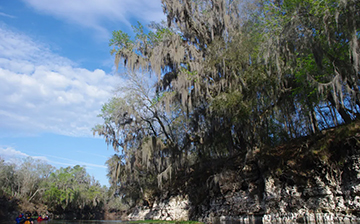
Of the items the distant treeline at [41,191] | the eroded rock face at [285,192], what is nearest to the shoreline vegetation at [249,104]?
the eroded rock face at [285,192]

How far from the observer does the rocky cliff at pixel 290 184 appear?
1081 centimetres

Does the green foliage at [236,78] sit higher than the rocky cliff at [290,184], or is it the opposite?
the green foliage at [236,78]

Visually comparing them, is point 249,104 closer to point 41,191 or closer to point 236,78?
point 236,78

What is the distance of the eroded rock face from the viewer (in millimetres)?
10680

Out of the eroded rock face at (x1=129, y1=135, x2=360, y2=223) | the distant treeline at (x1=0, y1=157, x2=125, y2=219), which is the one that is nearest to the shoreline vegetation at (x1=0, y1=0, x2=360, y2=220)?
the eroded rock face at (x1=129, y1=135, x2=360, y2=223)

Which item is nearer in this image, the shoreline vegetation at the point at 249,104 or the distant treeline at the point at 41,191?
the shoreline vegetation at the point at 249,104

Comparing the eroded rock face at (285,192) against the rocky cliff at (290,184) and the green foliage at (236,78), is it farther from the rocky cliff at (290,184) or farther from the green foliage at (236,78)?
the green foliage at (236,78)

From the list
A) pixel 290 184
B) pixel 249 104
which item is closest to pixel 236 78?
pixel 249 104

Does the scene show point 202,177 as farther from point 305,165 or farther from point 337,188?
point 337,188

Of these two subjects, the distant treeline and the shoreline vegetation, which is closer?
the shoreline vegetation

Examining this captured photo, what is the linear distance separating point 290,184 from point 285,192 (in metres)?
0.50

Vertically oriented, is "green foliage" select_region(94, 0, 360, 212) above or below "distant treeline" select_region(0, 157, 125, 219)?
above

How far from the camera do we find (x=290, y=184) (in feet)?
42.1

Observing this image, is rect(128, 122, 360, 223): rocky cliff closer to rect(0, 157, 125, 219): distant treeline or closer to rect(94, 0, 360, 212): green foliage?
rect(94, 0, 360, 212): green foliage
